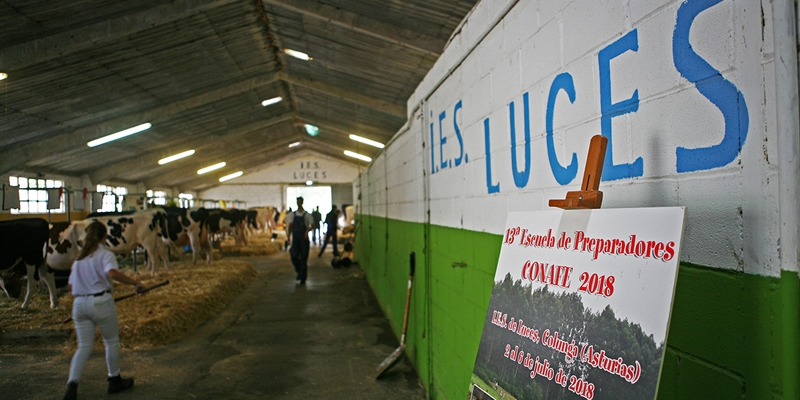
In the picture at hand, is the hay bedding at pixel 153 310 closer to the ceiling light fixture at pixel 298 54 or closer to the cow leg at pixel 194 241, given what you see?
the cow leg at pixel 194 241

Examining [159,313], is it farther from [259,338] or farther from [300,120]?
[300,120]

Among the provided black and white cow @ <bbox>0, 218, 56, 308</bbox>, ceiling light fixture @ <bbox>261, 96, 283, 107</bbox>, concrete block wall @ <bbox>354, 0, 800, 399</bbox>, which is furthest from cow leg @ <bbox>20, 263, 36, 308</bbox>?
ceiling light fixture @ <bbox>261, 96, 283, 107</bbox>

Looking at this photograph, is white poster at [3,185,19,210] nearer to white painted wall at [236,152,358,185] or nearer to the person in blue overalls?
the person in blue overalls

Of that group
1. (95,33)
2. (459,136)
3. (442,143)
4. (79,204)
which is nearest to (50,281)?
(95,33)

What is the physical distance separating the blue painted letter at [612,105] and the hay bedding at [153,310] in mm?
6963

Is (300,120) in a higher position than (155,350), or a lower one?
higher

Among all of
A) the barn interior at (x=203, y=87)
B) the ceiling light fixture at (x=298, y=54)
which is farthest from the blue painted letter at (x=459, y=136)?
the ceiling light fixture at (x=298, y=54)

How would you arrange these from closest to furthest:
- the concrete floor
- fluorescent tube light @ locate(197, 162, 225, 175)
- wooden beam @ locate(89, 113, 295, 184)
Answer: the concrete floor
wooden beam @ locate(89, 113, 295, 184)
fluorescent tube light @ locate(197, 162, 225, 175)

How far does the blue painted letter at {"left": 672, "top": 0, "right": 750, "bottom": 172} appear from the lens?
1.34 meters

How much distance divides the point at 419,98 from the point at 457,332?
2696 millimetres

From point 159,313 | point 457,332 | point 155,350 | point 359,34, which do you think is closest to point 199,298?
point 159,313

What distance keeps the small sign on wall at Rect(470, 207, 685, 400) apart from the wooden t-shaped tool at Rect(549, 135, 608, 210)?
0.13 feet

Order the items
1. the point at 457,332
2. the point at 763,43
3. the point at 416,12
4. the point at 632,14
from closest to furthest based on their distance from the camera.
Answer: the point at 763,43 < the point at 632,14 < the point at 457,332 < the point at 416,12

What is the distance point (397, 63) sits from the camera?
439 inches
